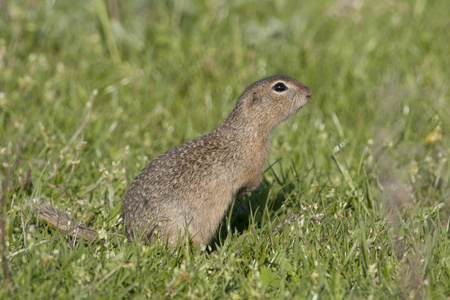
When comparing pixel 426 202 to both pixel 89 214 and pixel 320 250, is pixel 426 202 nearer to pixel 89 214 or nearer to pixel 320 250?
pixel 320 250

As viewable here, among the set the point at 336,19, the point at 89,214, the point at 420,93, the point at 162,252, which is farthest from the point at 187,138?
the point at 336,19

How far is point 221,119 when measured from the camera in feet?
21.2

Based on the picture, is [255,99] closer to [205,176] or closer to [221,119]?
[205,176]

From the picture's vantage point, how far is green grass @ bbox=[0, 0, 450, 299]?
11.8ft

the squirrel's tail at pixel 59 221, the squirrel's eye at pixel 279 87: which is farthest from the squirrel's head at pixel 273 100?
the squirrel's tail at pixel 59 221

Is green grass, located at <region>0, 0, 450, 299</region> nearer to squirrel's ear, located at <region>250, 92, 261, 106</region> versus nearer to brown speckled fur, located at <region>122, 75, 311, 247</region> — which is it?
brown speckled fur, located at <region>122, 75, 311, 247</region>

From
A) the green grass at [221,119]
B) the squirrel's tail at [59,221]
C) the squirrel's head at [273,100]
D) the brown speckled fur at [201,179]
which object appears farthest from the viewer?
the squirrel's head at [273,100]

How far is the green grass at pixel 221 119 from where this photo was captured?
3592 mm

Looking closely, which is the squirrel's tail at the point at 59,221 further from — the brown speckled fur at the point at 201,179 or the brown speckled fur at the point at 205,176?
the brown speckled fur at the point at 205,176

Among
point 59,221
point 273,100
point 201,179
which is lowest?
point 59,221

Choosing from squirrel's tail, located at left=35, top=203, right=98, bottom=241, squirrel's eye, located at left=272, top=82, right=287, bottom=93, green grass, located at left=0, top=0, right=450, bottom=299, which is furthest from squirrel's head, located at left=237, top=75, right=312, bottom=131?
squirrel's tail, located at left=35, top=203, right=98, bottom=241

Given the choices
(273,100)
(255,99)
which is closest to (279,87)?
(273,100)

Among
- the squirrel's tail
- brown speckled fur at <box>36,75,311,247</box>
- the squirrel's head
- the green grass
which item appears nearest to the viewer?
the green grass

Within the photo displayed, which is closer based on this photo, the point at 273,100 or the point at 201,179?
the point at 201,179
